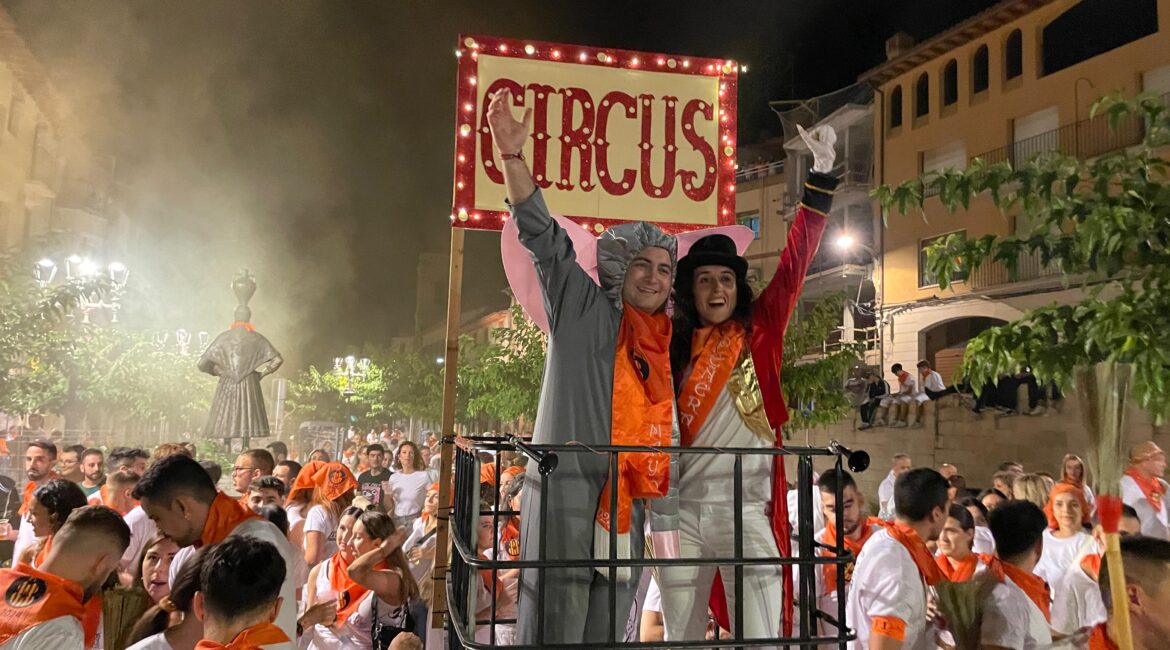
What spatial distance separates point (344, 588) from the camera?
4.80 meters

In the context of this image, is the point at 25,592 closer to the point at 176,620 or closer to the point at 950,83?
the point at 176,620

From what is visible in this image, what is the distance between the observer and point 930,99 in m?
23.3

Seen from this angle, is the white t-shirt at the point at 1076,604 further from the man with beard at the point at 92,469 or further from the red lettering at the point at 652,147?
the man with beard at the point at 92,469

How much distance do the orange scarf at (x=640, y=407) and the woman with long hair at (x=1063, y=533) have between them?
12.5 ft

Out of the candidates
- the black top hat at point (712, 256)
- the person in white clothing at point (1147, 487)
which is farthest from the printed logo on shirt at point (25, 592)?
the person in white clothing at point (1147, 487)

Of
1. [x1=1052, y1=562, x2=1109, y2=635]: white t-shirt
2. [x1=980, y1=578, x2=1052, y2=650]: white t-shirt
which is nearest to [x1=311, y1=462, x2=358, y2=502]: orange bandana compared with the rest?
[x1=980, y1=578, x2=1052, y2=650]: white t-shirt

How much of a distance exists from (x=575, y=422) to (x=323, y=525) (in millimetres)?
4356

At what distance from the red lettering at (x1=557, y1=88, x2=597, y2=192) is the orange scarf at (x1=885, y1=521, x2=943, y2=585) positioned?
6.42ft

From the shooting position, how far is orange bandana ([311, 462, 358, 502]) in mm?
6672

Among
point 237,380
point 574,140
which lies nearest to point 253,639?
point 574,140

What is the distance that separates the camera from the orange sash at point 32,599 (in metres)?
2.75

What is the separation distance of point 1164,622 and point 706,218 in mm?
2260

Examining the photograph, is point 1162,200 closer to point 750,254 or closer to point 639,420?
point 639,420

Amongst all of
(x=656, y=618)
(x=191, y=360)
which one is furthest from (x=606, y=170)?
(x=191, y=360)
